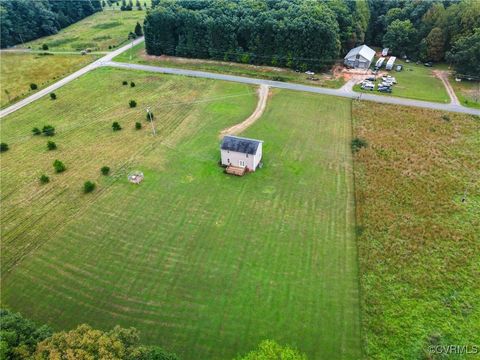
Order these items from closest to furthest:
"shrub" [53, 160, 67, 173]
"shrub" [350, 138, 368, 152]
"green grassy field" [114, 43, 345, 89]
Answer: "shrub" [53, 160, 67, 173], "shrub" [350, 138, 368, 152], "green grassy field" [114, 43, 345, 89]

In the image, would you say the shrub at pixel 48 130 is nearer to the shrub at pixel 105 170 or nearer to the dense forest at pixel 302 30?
the shrub at pixel 105 170

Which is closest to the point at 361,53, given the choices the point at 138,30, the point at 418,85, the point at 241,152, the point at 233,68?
the point at 418,85

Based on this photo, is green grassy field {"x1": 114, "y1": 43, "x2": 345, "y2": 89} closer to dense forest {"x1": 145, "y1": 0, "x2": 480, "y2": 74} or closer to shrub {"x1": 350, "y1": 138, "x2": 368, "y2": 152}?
dense forest {"x1": 145, "y1": 0, "x2": 480, "y2": 74}

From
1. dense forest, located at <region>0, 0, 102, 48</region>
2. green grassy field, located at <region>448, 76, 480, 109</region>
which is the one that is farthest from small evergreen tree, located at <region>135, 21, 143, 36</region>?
green grassy field, located at <region>448, 76, 480, 109</region>

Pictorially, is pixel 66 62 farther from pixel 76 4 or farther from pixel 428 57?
pixel 428 57

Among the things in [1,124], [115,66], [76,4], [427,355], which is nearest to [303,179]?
[427,355]

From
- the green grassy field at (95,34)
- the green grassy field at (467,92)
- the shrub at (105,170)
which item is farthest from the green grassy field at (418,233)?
the green grassy field at (95,34)
